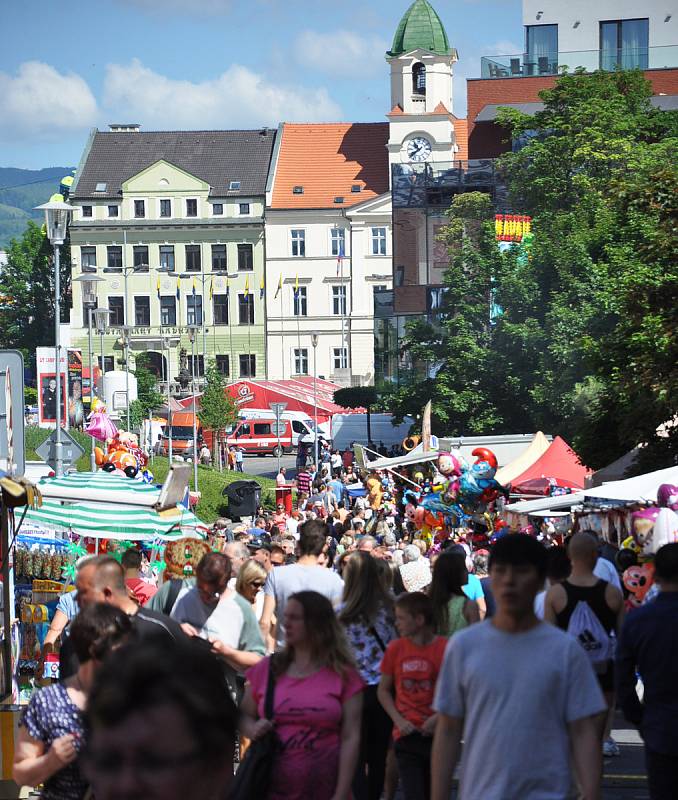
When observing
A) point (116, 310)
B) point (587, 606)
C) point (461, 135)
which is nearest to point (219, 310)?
point (116, 310)

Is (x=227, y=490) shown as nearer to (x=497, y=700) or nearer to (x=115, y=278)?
(x=497, y=700)

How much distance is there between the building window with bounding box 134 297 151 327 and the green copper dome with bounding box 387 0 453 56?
74.9ft

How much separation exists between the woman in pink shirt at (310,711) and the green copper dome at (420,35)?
287ft

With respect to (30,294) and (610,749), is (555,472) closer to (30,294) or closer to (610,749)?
(610,749)

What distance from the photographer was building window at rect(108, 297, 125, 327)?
324 ft

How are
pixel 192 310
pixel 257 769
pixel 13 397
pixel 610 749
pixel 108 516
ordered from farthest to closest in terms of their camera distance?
pixel 192 310, pixel 108 516, pixel 13 397, pixel 610 749, pixel 257 769

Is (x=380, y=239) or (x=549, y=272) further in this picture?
(x=380, y=239)

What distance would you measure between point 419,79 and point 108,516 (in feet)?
257

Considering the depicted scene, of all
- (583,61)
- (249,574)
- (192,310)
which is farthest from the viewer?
(192,310)

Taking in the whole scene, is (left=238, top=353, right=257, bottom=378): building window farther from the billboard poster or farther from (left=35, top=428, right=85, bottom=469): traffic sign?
(left=35, top=428, right=85, bottom=469): traffic sign

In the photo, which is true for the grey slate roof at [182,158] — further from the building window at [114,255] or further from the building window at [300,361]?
the building window at [300,361]

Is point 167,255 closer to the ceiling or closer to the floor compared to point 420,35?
closer to the floor

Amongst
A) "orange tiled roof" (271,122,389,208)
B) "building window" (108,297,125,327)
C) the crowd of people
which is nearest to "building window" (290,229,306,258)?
→ "orange tiled roof" (271,122,389,208)

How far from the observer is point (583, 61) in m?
62.7
